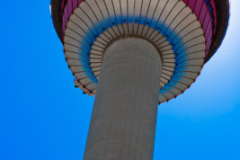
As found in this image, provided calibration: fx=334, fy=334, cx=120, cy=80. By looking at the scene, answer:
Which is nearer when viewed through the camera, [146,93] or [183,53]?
[146,93]

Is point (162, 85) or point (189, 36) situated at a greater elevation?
point (189, 36)

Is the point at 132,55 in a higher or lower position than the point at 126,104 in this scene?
higher

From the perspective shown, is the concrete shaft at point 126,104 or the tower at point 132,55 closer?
the concrete shaft at point 126,104

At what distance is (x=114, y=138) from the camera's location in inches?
487

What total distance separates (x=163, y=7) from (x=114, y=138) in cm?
647

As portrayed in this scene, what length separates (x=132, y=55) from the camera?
14.6 metres

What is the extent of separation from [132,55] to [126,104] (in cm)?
254

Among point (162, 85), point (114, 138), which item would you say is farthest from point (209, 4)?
point (114, 138)

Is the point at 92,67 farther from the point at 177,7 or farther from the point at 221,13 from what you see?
the point at 221,13

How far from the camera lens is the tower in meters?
12.7

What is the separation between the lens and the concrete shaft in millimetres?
12320

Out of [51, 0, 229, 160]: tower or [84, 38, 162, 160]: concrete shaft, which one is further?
[51, 0, 229, 160]: tower

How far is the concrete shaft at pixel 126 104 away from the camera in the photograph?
40.4 feet

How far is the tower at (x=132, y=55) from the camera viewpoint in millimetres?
12719
